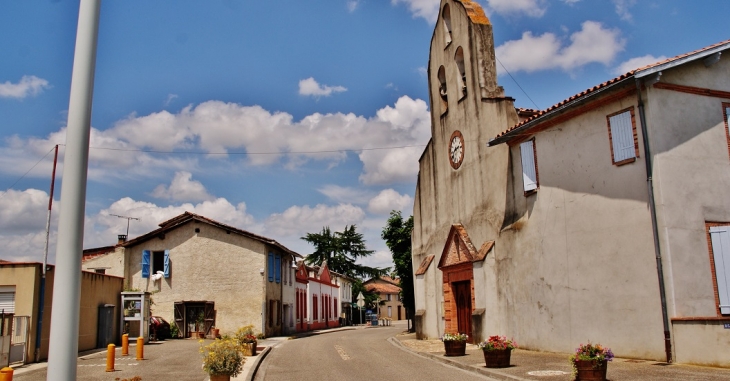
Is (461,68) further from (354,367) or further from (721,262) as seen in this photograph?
(354,367)

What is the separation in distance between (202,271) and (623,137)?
2415 cm

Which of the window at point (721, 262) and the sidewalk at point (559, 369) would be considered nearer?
the sidewalk at point (559, 369)

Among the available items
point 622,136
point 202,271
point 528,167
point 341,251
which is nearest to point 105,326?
point 202,271

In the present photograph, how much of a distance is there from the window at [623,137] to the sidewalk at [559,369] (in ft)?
16.2

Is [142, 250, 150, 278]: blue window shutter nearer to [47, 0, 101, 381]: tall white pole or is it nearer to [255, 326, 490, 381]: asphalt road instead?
[255, 326, 490, 381]: asphalt road

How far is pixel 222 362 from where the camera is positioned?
39.0 ft

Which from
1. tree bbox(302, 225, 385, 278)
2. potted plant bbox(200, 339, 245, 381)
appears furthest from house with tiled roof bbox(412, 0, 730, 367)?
tree bbox(302, 225, 385, 278)

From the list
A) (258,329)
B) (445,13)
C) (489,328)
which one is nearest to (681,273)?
(489,328)

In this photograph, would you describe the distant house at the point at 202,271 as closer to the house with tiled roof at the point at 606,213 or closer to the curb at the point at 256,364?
the curb at the point at 256,364

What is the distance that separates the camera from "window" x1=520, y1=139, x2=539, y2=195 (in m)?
18.6

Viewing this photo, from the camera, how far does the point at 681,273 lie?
13766mm

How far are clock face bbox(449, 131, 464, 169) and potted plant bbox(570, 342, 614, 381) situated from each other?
44.1 feet

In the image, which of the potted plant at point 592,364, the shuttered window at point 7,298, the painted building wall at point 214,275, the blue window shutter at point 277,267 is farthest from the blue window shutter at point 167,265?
the potted plant at point 592,364

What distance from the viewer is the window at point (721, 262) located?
13672mm
